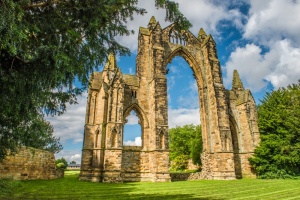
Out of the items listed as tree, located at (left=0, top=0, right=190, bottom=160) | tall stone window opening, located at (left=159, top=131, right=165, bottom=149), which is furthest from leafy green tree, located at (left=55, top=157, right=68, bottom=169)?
tree, located at (left=0, top=0, right=190, bottom=160)

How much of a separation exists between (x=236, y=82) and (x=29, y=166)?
2186cm

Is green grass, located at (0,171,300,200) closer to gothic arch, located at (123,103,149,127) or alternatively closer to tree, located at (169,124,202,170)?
gothic arch, located at (123,103,149,127)

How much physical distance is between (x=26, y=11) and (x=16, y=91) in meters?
2.05

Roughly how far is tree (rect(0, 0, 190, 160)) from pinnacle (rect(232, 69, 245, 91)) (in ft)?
63.5

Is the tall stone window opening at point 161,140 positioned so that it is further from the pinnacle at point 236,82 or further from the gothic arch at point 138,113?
the pinnacle at point 236,82

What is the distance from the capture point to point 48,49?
4531mm

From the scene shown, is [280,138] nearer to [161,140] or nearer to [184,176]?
Answer: [184,176]

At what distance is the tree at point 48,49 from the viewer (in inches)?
176

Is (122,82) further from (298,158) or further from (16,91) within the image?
(298,158)

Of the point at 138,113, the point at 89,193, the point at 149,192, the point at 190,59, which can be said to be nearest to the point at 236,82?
the point at 190,59

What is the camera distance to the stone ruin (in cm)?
1555

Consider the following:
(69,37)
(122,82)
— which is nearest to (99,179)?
(122,82)

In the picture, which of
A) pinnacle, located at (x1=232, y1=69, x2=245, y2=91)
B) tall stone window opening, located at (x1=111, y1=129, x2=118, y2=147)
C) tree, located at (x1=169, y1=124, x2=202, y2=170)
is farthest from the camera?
tree, located at (x1=169, y1=124, x2=202, y2=170)

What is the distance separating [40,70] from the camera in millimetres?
4785
